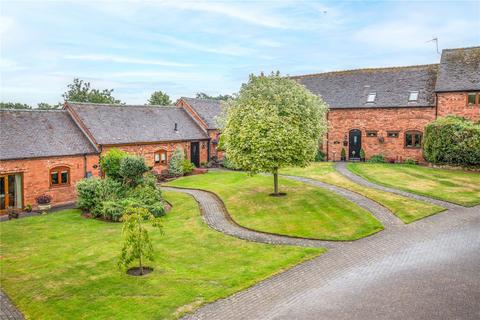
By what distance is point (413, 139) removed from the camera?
3744cm

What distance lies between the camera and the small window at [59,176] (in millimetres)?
26250

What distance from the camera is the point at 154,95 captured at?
70.7 meters

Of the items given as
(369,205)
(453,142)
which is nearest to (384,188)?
(369,205)

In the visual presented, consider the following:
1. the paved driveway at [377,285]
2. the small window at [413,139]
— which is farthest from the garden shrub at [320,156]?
the paved driveway at [377,285]

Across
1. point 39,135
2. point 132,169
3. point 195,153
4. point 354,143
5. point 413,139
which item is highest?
point 39,135

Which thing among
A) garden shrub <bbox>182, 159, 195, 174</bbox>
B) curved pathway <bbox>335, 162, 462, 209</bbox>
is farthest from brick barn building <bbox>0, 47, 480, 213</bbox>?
curved pathway <bbox>335, 162, 462, 209</bbox>

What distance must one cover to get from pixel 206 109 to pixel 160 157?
414 inches

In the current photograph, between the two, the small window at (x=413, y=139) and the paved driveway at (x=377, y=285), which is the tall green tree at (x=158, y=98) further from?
the paved driveway at (x=377, y=285)

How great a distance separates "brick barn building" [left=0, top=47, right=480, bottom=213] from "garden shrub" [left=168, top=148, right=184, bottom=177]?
0.61 m

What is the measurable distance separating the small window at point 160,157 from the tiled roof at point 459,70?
24.7 meters

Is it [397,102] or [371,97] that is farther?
[371,97]

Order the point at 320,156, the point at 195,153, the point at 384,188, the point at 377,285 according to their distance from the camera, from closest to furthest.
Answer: the point at 377,285, the point at 384,188, the point at 195,153, the point at 320,156

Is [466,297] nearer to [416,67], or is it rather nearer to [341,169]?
[341,169]

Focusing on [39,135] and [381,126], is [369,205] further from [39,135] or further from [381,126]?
[39,135]
